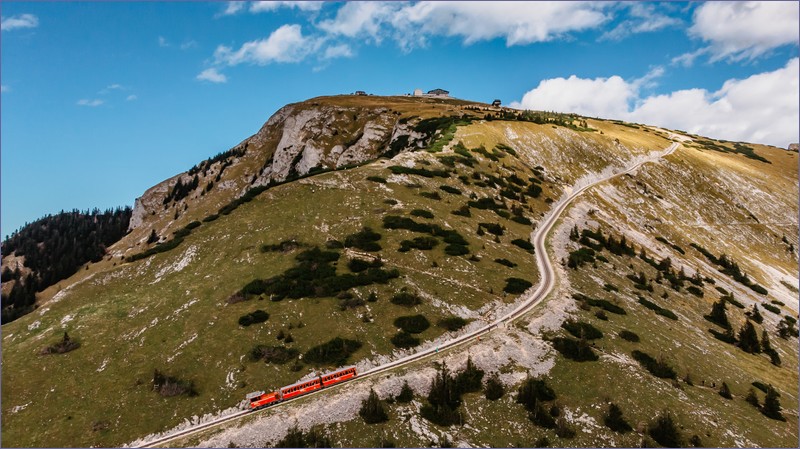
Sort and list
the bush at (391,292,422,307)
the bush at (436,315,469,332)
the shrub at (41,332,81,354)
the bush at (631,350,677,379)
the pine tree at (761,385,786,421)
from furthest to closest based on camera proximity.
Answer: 1. the bush at (391,292,422,307)
2. the bush at (436,315,469,332)
3. the shrub at (41,332,81,354)
4. the bush at (631,350,677,379)
5. the pine tree at (761,385,786,421)

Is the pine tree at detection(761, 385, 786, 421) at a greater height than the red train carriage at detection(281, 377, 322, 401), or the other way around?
the red train carriage at detection(281, 377, 322, 401)

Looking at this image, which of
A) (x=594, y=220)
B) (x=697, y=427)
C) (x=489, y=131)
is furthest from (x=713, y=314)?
(x=489, y=131)

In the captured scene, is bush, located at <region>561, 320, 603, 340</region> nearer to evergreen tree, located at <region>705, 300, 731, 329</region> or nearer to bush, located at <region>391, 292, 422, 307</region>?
bush, located at <region>391, 292, 422, 307</region>

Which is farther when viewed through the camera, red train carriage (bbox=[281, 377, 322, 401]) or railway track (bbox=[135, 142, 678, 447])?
red train carriage (bbox=[281, 377, 322, 401])

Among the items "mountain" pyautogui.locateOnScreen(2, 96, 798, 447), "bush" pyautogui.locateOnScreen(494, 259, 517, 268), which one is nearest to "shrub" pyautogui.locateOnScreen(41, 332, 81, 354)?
"mountain" pyautogui.locateOnScreen(2, 96, 798, 447)

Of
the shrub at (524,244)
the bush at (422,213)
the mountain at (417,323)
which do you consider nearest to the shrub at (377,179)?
the mountain at (417,323)

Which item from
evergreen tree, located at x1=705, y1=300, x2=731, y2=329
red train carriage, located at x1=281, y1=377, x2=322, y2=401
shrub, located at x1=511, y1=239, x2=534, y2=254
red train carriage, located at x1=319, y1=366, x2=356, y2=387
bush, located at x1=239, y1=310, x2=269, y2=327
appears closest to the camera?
red train carriage, located at x1=281, y1=377, x2=322, y2=401
